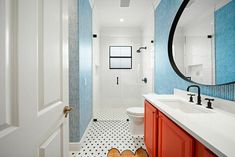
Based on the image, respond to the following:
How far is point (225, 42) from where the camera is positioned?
4.19ft

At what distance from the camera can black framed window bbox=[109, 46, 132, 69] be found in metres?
4.96

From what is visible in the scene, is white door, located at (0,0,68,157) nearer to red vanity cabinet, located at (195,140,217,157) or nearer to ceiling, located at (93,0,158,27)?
red vanity cabinet, located at (195,140,217,157)

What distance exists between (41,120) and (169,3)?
248 centimetres

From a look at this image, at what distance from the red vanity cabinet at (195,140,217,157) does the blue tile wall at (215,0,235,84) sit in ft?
2.29

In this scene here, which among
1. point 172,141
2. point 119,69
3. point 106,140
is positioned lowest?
point 106,140

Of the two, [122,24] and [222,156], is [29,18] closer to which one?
[222,156]

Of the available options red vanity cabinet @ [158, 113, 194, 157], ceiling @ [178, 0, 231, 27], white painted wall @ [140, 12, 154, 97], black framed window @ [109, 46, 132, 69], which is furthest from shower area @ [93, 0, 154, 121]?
red vanity cabinet @ [158, 113, 194, 157]

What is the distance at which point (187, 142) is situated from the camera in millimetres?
909

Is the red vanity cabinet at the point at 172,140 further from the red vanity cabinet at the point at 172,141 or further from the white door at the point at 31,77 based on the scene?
the white door at the point at 31,77

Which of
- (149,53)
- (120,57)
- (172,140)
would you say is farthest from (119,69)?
(172,140)

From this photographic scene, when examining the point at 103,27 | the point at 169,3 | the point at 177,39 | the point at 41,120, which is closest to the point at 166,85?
the point at 177,39

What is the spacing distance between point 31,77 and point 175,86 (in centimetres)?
200

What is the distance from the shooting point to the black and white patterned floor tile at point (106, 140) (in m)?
2.12

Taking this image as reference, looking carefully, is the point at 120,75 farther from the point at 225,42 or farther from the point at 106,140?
the point at 225,42
